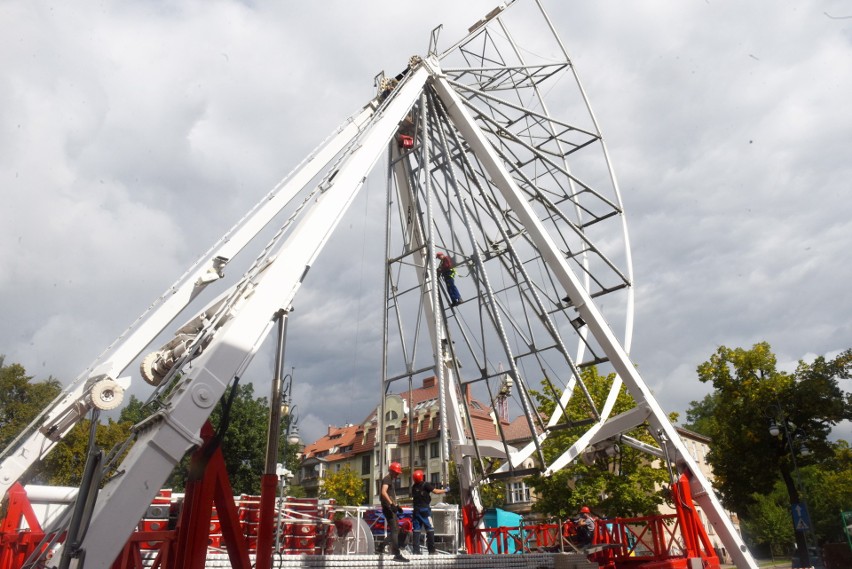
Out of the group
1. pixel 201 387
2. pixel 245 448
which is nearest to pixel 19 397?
pixel 245 448

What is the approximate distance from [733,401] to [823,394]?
3.45 metres

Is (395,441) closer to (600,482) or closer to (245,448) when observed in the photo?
(245,448)

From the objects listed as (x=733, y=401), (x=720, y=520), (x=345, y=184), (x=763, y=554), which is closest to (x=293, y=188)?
(x=345, y=184)

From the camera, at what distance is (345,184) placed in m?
9.79

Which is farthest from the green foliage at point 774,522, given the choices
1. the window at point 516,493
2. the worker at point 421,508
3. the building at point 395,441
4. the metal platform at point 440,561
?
the worker at point 421,508

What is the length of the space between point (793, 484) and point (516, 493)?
29.0m

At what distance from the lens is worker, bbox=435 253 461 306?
1628cm

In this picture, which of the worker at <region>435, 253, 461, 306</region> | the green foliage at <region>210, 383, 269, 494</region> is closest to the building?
the green foliage at <region>210, 383, 269, 494</region>

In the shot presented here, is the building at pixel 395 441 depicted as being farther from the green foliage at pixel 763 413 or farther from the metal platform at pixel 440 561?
the metal platform at pixel 440 561

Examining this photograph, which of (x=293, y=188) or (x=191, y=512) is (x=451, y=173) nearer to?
(x=293, y=188)

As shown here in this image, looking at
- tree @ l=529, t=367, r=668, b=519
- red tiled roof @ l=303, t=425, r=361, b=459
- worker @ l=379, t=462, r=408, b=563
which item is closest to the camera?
worker @ l=379, t=462, r=408, b=563

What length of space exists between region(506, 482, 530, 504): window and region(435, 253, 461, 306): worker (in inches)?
1542

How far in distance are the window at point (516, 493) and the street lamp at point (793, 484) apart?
27271 millimetres

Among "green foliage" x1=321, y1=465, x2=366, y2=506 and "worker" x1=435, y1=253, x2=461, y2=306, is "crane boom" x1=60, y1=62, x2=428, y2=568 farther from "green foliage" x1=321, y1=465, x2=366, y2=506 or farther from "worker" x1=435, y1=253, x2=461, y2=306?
"green foliage" x1=321, y1=465, x2=366, y2=506
